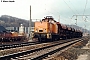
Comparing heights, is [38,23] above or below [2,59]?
above

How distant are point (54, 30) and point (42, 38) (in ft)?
13.0

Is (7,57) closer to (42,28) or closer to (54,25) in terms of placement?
(42,28)

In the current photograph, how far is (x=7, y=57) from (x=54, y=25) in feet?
81.4

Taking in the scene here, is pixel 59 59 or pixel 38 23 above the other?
pixel 38 23

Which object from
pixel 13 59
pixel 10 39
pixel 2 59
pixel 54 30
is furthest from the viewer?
pixel 10 39

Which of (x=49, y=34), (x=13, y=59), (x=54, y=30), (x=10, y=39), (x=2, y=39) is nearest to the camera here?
(x=13, y=59)

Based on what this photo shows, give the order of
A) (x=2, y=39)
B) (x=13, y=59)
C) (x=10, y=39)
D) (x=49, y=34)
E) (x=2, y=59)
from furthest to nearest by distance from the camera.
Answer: (x=10, y=39), (x=2, y=39), (x=49, y=34), (x=13, y=59), (x=2, y=59)

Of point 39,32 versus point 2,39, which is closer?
point 39,32

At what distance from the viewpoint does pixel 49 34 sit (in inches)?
1218

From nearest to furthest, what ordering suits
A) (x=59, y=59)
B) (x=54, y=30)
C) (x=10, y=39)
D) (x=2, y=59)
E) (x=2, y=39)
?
(x=2, y=59) → (x=59, y=59) → (x=54, y=30) → (x=2, y=39) → (x=10, y=39)

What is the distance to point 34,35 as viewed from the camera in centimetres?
3109

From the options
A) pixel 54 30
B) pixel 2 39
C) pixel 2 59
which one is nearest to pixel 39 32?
pixel 54 30

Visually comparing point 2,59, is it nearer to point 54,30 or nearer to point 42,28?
point 42,28

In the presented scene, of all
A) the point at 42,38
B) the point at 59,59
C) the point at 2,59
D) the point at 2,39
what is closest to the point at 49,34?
the point at 42,38
